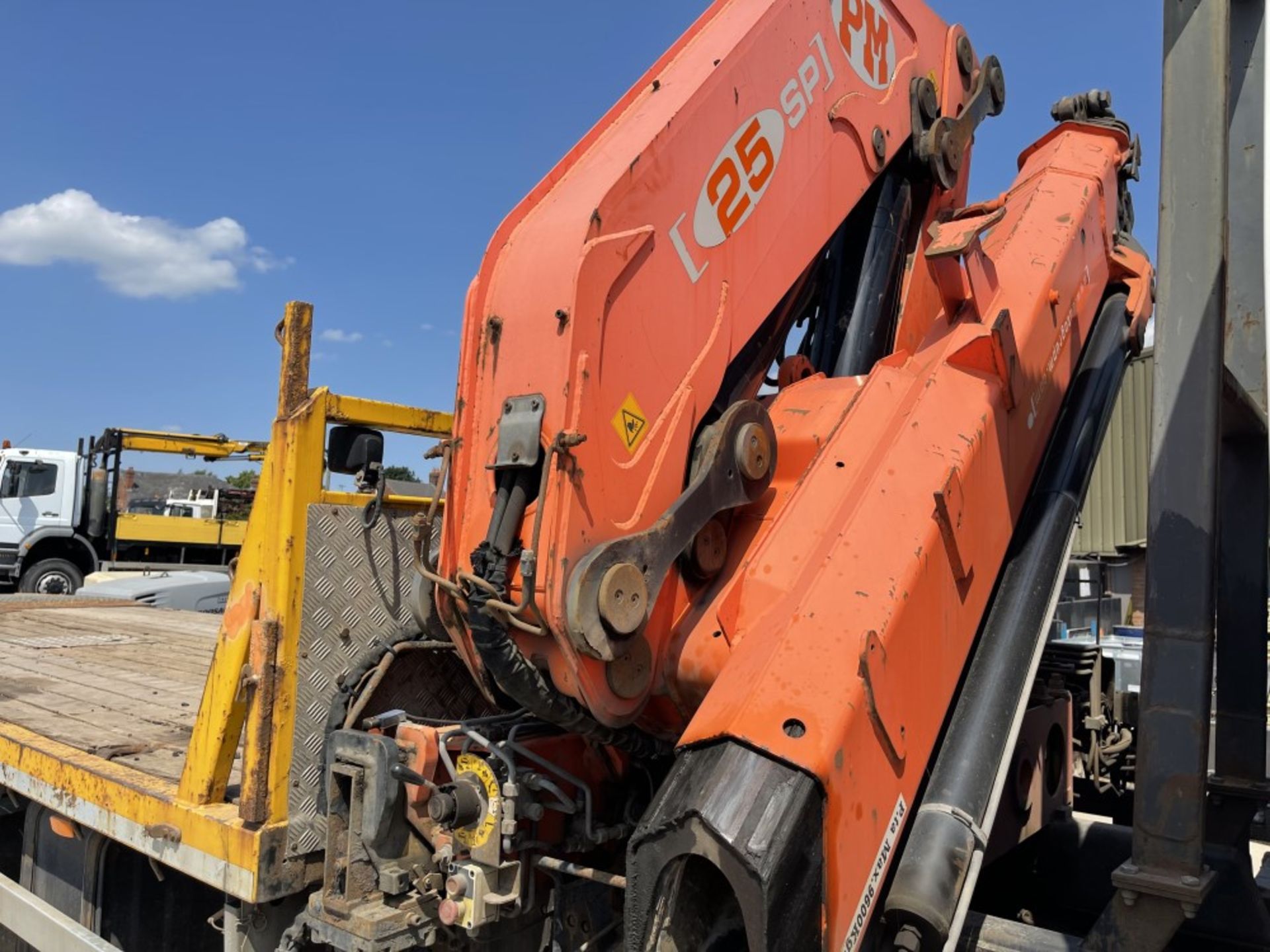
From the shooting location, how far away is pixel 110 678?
4.88 meters

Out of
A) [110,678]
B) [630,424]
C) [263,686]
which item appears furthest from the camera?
[110,678]

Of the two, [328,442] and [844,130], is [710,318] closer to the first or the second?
[844,130]

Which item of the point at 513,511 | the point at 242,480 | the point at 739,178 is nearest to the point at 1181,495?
the point at 739,178

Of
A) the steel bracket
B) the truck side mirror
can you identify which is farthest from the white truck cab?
the steel bracket

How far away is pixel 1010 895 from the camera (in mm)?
3150

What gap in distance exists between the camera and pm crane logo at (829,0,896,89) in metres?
2.70

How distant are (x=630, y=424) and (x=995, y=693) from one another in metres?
0.97

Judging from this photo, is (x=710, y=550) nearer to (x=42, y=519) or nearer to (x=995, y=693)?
(x=995, y=693)

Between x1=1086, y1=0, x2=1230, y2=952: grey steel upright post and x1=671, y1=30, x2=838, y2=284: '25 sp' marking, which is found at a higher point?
x1=671, y1=30, x2=838, y2=284: '25 sp' marking

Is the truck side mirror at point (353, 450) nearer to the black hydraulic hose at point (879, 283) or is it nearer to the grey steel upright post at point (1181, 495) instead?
the black hydraulic hose at point (879, 283)

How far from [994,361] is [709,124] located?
0.88 meters

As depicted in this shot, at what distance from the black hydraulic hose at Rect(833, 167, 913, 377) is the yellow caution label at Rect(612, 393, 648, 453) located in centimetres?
93

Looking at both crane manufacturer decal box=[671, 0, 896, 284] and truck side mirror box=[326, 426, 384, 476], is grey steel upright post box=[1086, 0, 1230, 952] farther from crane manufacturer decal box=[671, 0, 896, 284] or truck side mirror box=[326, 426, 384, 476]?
truck side mirror box=[326, 426, 384, 476]

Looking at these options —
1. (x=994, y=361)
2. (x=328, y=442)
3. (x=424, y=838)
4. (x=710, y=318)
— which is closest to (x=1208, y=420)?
(x=994, y=361)
